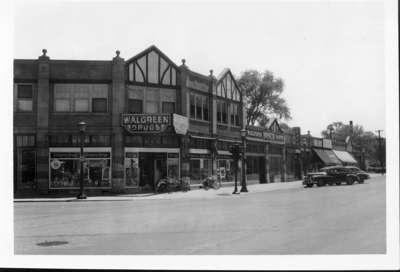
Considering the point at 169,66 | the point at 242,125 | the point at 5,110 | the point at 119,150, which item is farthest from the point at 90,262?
the point at 242,125

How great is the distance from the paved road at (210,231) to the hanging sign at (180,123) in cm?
1247

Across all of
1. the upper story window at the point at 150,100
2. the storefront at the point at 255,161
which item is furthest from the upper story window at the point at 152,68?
the storefront at the point at 255,161

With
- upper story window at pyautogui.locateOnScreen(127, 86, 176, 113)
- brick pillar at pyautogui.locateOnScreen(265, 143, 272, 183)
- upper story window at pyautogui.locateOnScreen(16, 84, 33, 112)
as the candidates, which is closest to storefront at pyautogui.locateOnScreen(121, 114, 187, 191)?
upper story window at pyautogui.locateOnScreen(127, 86, 176, 113)

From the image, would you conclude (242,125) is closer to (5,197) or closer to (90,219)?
(90,219)

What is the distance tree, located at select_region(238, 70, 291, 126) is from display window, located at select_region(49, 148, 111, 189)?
33073 millimetres

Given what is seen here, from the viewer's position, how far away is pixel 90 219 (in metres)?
16.0

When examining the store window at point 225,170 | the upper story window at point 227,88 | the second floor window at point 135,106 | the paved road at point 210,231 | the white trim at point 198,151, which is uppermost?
the upper story window at point 227,88

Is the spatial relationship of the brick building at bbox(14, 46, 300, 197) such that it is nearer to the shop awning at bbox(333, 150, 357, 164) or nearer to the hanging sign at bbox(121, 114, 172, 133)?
the hanging sign at bbox(121, 114, 172, 133)

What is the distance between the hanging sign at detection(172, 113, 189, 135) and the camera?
3025 centimetres

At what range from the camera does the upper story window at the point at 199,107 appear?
110 feet

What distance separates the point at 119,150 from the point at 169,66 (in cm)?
677

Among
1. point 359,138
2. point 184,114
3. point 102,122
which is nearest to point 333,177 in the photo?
point 184,114

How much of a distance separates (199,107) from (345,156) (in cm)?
3603

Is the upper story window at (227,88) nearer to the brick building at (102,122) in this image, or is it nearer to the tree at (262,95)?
the brick building at (102,122)
